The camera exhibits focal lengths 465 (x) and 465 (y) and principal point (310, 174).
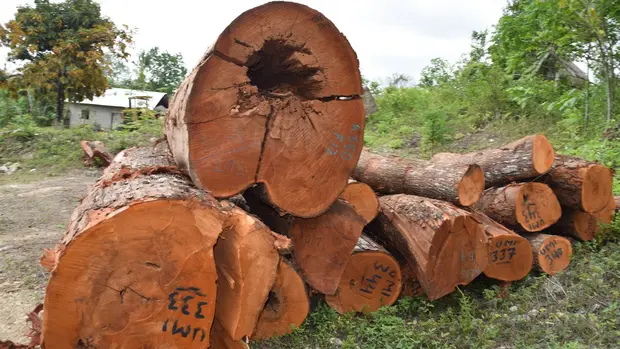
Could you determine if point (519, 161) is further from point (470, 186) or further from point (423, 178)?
point (423, 178)

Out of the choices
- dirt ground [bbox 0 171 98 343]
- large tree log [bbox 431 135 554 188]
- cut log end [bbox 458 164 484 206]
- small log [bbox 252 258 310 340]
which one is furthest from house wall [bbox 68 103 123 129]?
small log [bbox 252 258 310 340]

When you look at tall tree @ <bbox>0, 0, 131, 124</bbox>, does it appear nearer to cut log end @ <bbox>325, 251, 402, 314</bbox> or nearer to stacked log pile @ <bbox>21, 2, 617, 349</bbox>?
stacked log pile @ <bbox>21, 2, 617, 349</bbox>

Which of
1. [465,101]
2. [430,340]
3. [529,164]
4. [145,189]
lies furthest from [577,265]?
[465,101]

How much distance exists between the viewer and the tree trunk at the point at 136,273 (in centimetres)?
200

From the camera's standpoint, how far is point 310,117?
110 inches

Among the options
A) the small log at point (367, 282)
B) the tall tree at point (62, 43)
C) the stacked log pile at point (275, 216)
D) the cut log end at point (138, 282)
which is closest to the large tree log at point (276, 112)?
the stacked log pile at point (275, 216)

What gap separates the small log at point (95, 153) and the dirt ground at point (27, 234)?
0.50 meters

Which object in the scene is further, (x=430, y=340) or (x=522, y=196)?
(x=522, y=196)

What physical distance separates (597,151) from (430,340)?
4.91 meters

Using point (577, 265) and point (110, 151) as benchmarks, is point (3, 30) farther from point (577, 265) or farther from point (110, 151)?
point (577, 265)

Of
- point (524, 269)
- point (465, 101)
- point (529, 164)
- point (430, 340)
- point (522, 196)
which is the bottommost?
point (430, 340)

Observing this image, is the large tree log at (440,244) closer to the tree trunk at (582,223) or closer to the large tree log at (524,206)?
the large tree log at (524,206)

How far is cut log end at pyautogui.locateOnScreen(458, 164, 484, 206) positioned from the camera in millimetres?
3688

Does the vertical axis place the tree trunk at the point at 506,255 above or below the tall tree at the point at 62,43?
below
